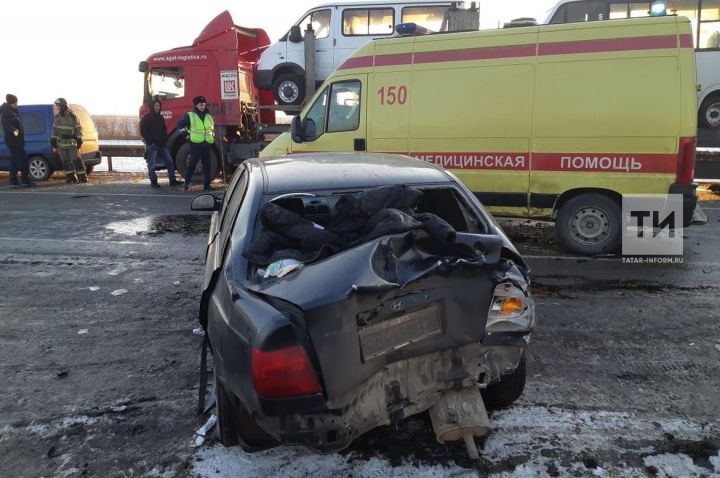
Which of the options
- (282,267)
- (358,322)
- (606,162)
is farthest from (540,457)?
(606,162)

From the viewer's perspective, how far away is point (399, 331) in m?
2.30

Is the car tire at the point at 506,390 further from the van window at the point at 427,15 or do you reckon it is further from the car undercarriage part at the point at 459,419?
the van window at the point at 427,15

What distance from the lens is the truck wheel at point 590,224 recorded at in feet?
20.9

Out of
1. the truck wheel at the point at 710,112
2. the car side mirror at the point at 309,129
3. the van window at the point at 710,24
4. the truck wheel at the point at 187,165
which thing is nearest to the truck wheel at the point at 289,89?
the truck wheel at the point at 187,165

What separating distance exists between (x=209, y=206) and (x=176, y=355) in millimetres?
1299

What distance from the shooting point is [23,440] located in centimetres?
287

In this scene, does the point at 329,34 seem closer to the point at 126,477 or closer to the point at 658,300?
the point at 658,300

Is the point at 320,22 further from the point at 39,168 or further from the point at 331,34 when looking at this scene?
the point at 39,168

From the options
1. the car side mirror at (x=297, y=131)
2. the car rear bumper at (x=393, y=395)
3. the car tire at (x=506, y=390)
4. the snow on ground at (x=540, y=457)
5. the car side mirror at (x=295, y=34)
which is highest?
the car side mirror at (x=295, y=34)

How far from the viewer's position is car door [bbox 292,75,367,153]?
7.38 meters

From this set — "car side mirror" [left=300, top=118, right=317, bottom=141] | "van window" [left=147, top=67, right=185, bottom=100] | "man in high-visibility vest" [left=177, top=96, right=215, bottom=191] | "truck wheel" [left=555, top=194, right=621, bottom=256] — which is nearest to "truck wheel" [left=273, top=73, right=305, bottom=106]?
"man in high-visibility vest" [left=177, top=96, right=215, bottom=191]

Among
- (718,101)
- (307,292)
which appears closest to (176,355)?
(307,292)

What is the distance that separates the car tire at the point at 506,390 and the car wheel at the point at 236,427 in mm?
1258

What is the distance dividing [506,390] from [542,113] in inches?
166
